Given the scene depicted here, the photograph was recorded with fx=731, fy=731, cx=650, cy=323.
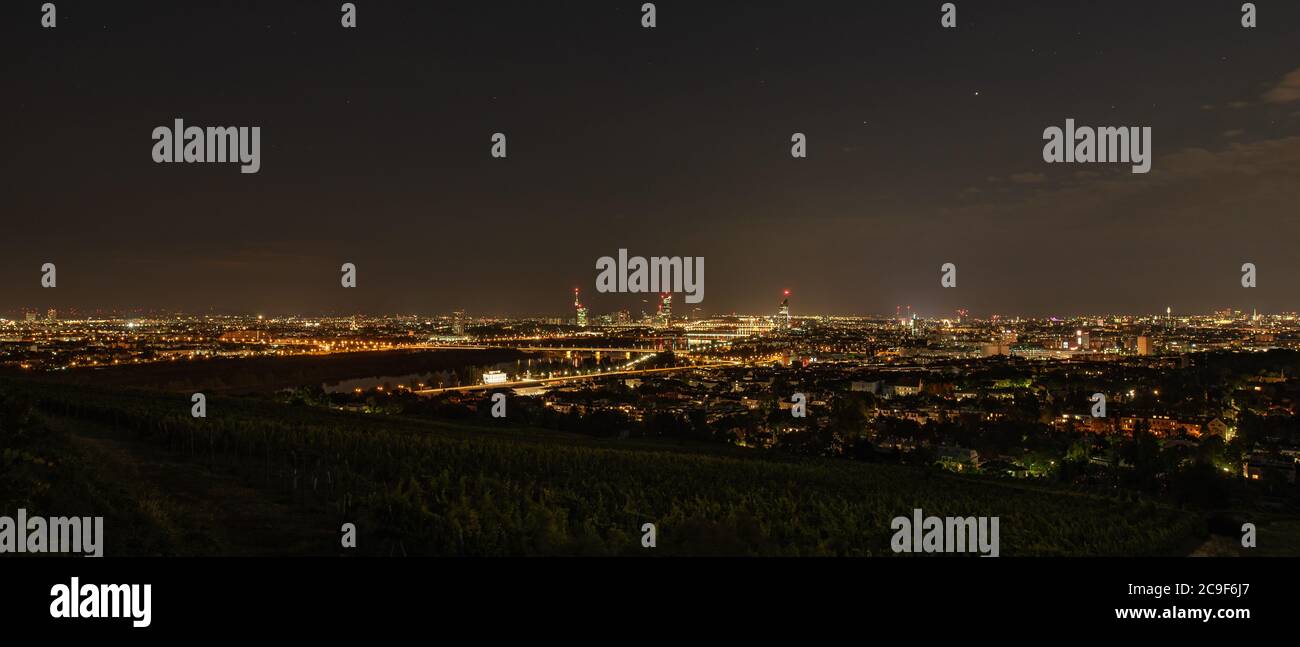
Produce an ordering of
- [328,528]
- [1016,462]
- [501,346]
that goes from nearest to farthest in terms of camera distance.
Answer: [328,528], [1016,462], [501,346]
